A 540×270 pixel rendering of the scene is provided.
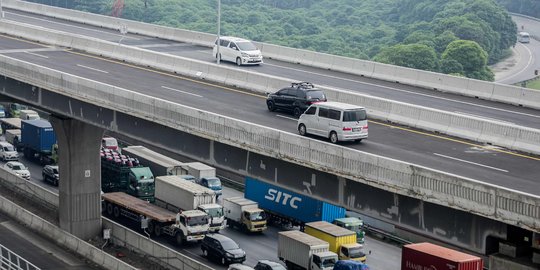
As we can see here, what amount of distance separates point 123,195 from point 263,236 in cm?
1127

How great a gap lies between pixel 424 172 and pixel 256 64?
131 ft

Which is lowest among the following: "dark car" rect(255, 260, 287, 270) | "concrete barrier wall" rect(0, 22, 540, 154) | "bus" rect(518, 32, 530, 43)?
"dark car" rect(255, 260, 287, 270)

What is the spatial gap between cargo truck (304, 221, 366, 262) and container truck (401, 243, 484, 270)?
9.58 meters

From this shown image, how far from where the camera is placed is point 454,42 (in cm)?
14750

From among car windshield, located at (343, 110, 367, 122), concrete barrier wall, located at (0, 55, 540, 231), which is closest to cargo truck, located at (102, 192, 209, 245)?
concrete barrier wall, located at (0, 55, 540, 231)

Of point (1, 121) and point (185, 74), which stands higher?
point (185, 74)

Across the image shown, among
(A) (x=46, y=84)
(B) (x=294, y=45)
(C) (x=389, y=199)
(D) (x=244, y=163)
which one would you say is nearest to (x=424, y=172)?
(C) (x=389, y=199)

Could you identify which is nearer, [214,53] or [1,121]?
[214,53]

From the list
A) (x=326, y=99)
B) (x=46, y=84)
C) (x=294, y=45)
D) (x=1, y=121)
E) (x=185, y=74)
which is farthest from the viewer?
(x=294, y=45)

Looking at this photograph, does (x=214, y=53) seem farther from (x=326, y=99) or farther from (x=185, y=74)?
(x=326, y=99)

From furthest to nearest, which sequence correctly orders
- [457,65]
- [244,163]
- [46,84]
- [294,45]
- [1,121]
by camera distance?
[294,45], [457,65], [1,121], [46,84], [244,163]

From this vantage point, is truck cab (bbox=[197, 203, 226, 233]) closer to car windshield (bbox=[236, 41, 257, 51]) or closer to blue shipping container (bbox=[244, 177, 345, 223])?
blue shipping container (bbox=[244, 177, 345, 223])

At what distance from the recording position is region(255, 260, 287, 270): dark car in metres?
53.8

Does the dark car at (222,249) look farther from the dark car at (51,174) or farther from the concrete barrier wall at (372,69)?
the dark car at (51,174)
